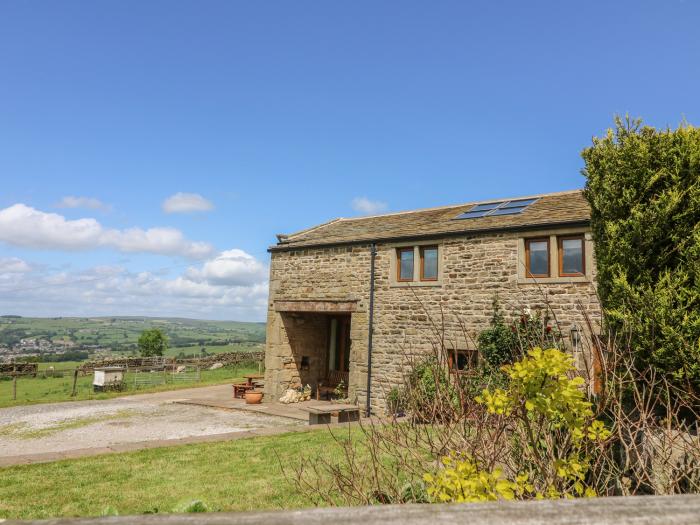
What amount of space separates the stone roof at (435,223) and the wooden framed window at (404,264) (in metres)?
0.55

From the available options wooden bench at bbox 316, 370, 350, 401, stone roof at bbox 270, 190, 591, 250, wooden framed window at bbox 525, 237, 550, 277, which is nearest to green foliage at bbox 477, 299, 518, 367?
wooden framed window at bbox 525, 237, 550, 277

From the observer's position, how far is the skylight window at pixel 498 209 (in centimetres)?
1428

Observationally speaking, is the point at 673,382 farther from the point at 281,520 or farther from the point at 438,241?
the point at 438,241

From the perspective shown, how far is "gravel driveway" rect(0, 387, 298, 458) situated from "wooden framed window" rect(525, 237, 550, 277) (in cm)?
733

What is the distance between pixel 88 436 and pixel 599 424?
459 inches

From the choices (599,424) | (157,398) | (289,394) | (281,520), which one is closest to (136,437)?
(289,394)

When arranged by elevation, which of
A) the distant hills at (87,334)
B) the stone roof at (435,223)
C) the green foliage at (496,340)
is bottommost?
the distant hills at (87,334)

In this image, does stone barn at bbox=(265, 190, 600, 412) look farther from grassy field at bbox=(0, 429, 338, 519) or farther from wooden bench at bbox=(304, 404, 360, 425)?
grassy field at bbox=(0, 429, 338, 519)

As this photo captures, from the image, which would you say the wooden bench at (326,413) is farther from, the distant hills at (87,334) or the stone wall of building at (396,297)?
the distant hills at (87,334)

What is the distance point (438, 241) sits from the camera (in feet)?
46.0

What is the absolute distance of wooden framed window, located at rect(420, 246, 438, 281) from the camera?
46.4 ft

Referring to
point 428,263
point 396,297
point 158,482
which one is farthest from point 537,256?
point 158,482

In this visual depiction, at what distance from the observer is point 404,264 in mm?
14773

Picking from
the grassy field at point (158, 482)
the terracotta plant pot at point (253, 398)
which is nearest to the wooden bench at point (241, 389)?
the terracotta plant pot at point (253, 398)
